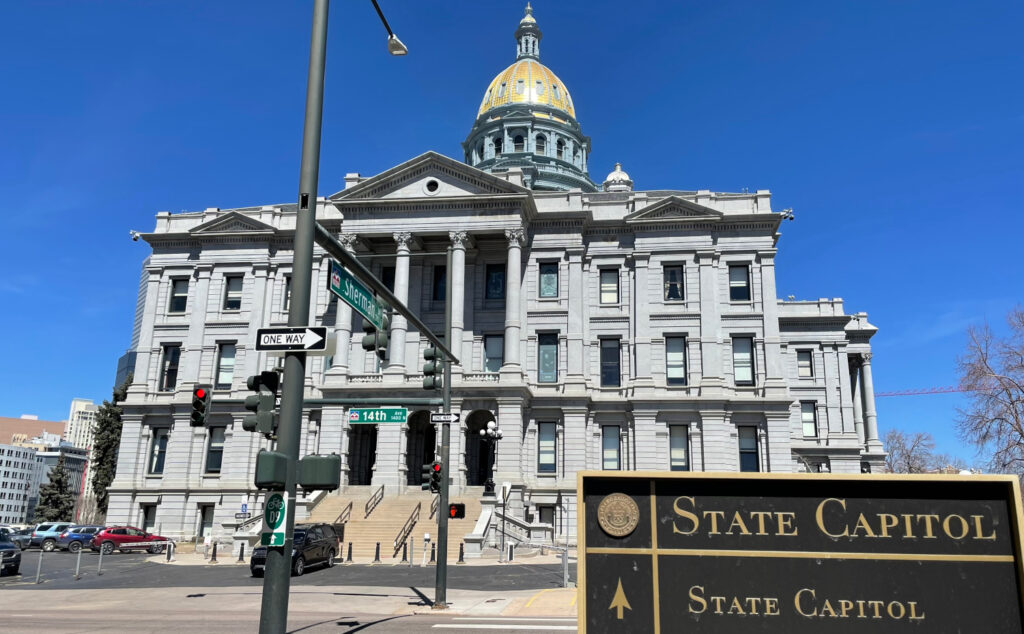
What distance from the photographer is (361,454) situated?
44.4 meters

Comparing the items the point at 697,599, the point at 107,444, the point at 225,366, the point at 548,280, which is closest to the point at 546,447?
the point at 548,280

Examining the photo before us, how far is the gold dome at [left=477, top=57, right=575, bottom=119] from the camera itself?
8019 cm

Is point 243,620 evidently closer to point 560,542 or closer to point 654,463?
point 560,542

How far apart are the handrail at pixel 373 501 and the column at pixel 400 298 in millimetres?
6339

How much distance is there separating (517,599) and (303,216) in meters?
13.8

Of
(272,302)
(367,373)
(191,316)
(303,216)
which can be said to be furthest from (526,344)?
(303,216)

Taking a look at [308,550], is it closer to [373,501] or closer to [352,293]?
[373,501]

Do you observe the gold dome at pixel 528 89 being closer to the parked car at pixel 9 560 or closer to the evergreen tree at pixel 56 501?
the parked car at pixel 9 560

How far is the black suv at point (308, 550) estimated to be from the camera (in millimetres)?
26781

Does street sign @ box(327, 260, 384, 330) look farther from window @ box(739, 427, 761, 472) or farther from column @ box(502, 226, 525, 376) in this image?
window @ box(739, 427, 761, 472)

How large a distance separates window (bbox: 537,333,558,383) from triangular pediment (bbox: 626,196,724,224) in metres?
8.81

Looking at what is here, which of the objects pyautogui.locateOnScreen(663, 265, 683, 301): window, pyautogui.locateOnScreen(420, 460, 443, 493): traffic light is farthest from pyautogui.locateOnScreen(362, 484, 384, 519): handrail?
pyautogui.locateOnScreen(663, 265, 683, 301): window

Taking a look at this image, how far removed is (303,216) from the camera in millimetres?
9188

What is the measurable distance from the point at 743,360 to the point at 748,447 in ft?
16.9
